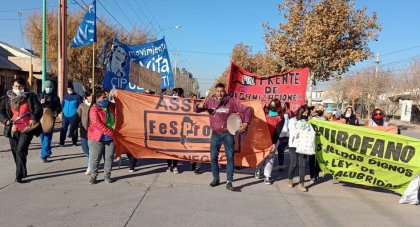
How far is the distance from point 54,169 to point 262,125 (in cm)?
415

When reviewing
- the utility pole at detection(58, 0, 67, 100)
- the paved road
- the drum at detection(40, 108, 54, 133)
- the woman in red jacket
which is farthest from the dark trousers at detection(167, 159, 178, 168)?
the utility pole at detection(58, 0, 67, 100)

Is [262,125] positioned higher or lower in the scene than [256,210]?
higher

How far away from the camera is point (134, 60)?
1102cm

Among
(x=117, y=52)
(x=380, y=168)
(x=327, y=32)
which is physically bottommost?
(x=380, y=168)

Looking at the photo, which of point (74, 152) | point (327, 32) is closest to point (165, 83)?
point (74, 152)

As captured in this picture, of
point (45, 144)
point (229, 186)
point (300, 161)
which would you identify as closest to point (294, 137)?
point (300, 161)

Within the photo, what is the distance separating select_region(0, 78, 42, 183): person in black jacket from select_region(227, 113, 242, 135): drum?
128 inches

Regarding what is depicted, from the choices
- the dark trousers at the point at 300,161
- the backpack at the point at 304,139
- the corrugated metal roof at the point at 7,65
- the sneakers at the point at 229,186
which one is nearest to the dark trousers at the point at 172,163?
the sneakers at the point at 229,186

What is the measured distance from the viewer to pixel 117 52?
1022 centimetres

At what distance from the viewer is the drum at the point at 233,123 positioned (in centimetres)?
627

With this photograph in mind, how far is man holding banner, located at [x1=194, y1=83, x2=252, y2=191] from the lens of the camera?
20.7 ft

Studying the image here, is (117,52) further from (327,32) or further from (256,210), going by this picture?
(327,32)

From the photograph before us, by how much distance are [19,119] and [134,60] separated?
17.1ft

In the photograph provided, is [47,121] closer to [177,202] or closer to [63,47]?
[177,202]
